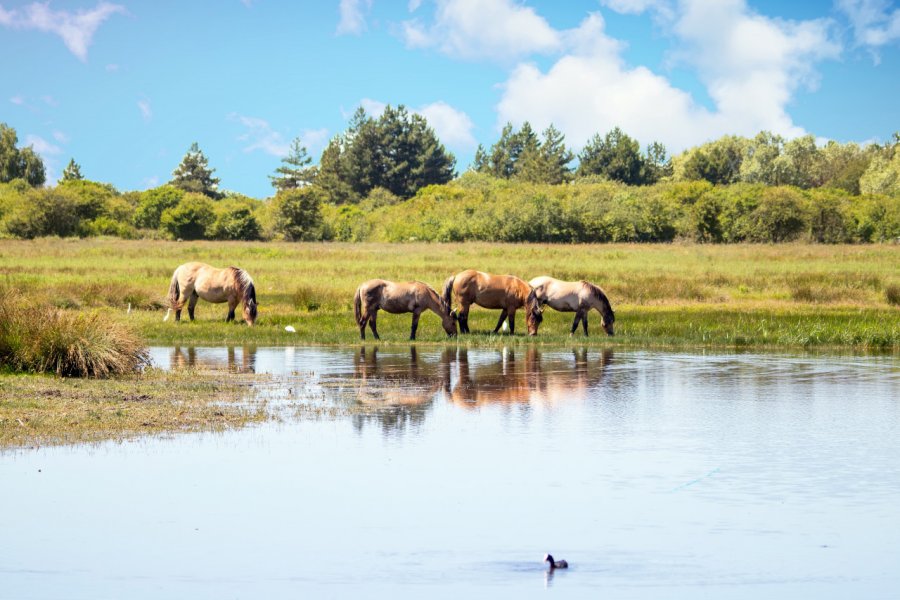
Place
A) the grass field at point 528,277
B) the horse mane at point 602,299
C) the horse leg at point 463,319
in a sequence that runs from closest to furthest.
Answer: the grass field at point 528,277 → the horse mane at point 602,299 → the horse leg at point 463,319

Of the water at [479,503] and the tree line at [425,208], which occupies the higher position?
the tree line at [425,208]

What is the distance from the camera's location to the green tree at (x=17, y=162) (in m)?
115

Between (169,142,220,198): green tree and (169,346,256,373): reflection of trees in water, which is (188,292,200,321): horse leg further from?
(169,142,220,198): green tree

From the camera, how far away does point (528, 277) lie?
4253 centimetres

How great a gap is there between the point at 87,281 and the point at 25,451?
83.7 feet

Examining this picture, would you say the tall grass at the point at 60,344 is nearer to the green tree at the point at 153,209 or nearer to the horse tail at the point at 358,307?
the horse tail at the point at 358,307

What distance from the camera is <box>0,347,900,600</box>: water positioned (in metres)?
7.77

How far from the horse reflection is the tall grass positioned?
16.6 feet

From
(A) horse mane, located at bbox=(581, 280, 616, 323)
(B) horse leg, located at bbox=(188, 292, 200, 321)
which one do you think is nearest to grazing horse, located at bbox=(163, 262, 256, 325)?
(B) horse leg, located at bbox=(188, 292, 200, 321)

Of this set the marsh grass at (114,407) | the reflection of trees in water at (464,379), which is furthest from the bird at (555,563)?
the marsh grass at (114,407)

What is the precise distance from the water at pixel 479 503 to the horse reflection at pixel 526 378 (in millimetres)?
Answer: 207

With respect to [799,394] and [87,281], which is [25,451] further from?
[87,281]

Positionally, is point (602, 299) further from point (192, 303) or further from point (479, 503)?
point (479, 503)

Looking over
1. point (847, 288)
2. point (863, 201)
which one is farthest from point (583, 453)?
point (863, 201)
